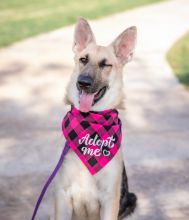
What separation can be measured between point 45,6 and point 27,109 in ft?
27.5

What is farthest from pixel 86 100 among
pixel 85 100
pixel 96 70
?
pixel 96 70

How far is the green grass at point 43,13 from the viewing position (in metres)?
13.8

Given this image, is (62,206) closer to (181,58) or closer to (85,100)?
(85,100)

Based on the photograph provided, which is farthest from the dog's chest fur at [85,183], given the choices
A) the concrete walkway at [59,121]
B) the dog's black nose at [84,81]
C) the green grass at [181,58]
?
the green grass at [181,58]

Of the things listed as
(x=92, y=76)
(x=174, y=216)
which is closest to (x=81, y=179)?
(x=92, y=76)

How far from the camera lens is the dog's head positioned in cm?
475

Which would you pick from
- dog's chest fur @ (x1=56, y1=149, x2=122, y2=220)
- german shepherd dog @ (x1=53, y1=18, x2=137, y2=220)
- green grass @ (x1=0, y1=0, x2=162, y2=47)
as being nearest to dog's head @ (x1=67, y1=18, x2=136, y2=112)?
german shepherd dog @ (x1=53, y1=18, x2=137, y2=220)

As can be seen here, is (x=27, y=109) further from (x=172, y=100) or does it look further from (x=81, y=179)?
(x=81, y=179)

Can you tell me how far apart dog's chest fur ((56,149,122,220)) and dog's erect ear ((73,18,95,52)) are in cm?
99

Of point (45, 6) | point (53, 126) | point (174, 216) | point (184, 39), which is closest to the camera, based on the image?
point (174, 216)

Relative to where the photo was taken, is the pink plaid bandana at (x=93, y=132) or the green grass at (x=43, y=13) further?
the green grass at (x=43, y=13)

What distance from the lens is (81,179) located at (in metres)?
4.76

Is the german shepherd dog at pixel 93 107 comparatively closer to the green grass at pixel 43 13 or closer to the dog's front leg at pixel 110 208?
the dog's front leg at pixel 110 208

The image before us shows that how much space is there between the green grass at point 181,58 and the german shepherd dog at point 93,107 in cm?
552
